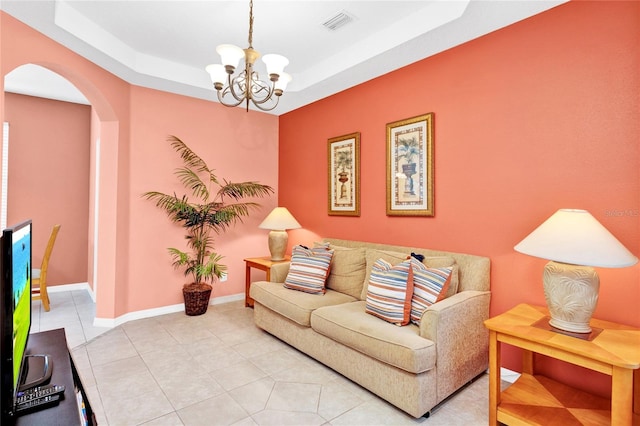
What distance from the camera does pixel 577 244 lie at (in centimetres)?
171

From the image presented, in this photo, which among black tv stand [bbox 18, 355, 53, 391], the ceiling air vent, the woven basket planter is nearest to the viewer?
black tv stand [bbox 18, 355, 53, 391]

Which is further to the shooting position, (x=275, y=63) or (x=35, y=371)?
(x=275, y=63)

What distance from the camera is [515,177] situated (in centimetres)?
246

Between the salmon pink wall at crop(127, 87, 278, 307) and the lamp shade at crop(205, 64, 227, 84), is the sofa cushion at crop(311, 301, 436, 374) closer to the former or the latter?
the lamp shade at crop(205, 64, 227, 84)

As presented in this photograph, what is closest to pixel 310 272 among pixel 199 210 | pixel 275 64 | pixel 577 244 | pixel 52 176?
pixel 199 210

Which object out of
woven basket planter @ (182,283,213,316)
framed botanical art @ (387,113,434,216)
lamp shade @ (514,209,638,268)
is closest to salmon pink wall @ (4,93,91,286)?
woven basket planter @ (182,283,213,316)

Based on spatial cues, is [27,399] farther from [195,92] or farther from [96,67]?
[195,92]

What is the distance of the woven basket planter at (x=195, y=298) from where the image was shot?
3.83 metres

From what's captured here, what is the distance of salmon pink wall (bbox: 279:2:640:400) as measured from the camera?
2.00 meters

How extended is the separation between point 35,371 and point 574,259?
100 inches

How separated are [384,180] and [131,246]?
2.96m

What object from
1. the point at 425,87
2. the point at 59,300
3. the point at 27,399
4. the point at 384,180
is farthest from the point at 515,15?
the point at 59,300

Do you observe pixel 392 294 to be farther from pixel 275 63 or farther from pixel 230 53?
pixel 230 53

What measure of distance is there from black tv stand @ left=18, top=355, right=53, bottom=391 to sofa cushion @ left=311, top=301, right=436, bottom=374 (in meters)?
1.65
